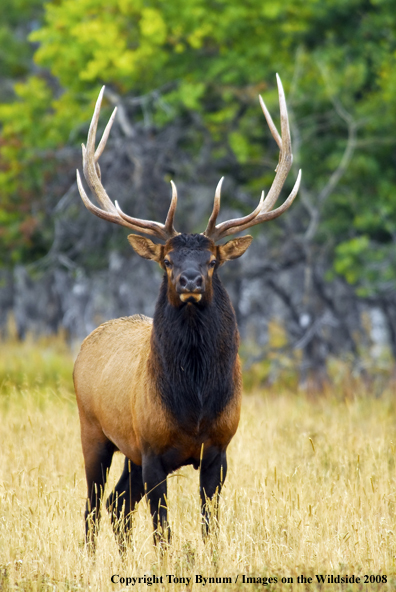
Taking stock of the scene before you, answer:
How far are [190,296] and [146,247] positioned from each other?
82cm

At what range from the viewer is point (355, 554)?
4652mm

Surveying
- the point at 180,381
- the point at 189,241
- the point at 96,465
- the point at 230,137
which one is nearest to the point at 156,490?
the point at 180,381

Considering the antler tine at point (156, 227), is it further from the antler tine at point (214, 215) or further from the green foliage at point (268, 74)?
the green foliage at point (268, 74)

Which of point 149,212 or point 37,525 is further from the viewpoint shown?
point 149,212

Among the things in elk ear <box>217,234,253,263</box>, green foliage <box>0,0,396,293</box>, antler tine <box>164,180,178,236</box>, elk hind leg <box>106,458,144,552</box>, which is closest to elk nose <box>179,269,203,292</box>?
antler tine <box>164,180,178,236</box>

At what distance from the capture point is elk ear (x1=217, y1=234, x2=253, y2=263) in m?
5.43

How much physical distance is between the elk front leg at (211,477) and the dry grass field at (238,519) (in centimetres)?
13

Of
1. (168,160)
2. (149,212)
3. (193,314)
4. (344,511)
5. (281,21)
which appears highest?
(281,21)

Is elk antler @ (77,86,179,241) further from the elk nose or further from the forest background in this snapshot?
the forest background

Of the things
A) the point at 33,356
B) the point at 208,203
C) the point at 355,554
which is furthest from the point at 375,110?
the point at 355,554

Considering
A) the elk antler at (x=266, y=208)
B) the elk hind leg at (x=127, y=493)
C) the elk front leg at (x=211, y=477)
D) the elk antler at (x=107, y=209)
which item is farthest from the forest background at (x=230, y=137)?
the elk front leg at (x=211, y=477)

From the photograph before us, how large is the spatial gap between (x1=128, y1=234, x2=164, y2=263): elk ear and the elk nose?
25.9 inches

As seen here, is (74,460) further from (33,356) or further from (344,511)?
(33,356)

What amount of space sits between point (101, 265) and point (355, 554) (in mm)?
10922
